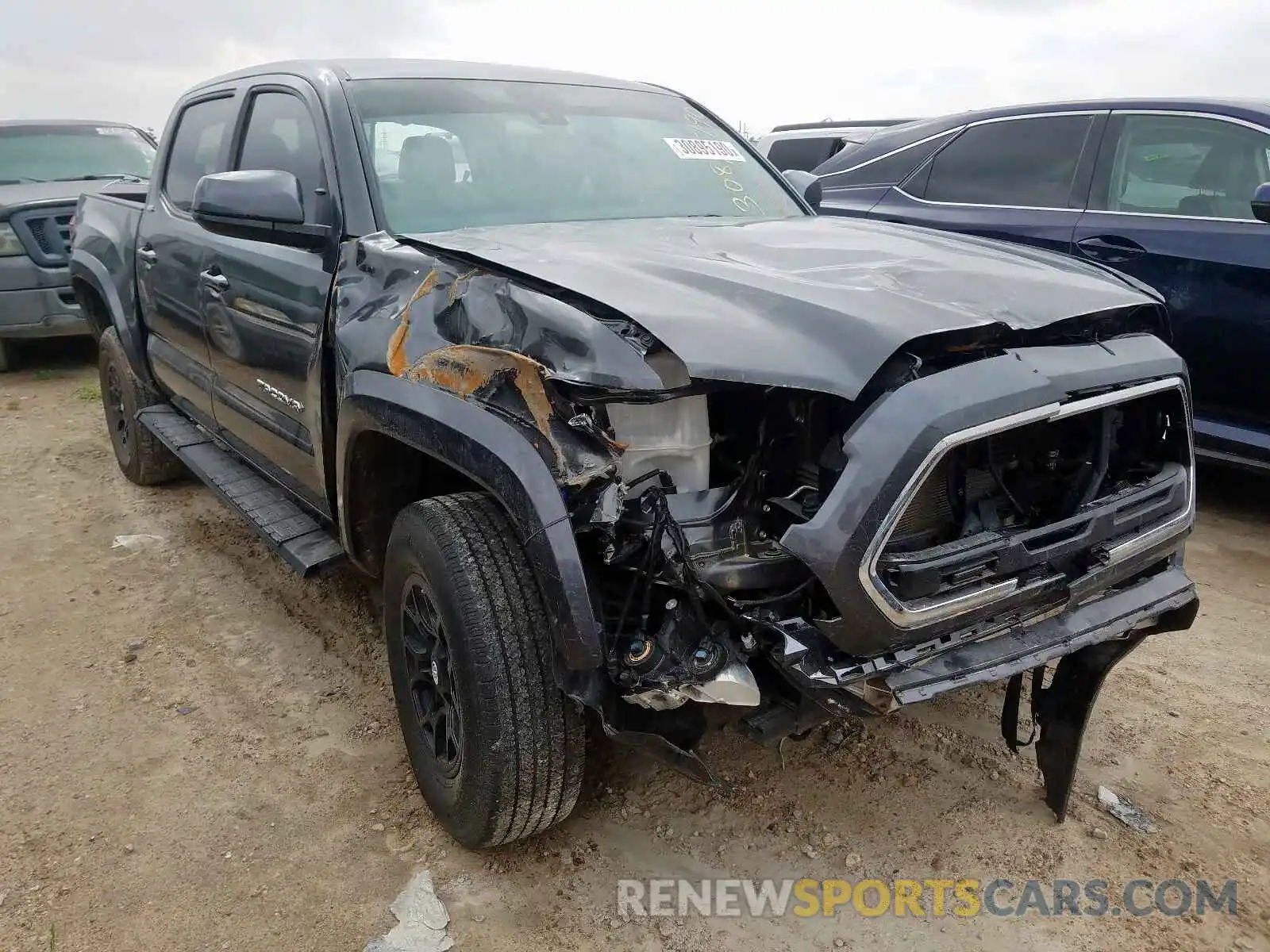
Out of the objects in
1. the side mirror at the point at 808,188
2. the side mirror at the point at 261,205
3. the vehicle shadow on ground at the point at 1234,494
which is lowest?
the vehicle shadow on ground at the point at 1234,494

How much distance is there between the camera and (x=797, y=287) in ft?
6.60

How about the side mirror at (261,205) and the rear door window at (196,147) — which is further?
the rear door window at (196,147)

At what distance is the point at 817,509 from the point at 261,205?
1730mm

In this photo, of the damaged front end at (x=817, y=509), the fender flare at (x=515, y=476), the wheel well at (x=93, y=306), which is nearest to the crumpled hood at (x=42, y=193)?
the wheel well at (x=93, y=306)

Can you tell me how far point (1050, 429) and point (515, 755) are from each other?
4.47 feet

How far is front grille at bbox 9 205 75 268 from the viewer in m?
7.20

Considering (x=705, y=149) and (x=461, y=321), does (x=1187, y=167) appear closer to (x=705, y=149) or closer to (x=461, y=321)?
(x=705, y=149)

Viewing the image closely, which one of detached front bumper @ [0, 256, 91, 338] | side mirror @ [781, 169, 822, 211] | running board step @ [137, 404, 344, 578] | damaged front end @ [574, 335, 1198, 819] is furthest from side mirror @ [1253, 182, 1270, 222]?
detached front bumper @ [0, 256, 91, 338]

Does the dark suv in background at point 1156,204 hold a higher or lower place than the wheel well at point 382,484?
higher

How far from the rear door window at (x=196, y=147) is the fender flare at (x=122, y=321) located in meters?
0.66

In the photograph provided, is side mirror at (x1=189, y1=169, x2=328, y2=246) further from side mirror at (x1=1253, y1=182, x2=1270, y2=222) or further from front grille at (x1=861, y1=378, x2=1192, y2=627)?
side mirror at (x1=1253, y1=182, x2=1270, y2=222)

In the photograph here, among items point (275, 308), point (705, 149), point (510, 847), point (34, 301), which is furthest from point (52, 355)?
point (510, 847)

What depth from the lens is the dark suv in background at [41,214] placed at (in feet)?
23.7

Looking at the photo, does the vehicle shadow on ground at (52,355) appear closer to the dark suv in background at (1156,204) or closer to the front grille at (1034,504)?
the dark suv in background at (1156,204)
